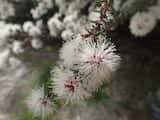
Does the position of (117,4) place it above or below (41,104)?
above

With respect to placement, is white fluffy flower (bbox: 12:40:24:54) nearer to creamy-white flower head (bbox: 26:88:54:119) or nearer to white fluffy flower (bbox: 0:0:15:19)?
white fluffy flower (bbox: 0:0:15:19)

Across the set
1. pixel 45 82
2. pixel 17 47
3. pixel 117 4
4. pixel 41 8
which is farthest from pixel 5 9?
pixel 45 82

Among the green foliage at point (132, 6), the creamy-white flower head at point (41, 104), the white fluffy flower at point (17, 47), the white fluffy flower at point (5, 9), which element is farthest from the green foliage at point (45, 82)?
the white fluffy flower at point (5, 9)

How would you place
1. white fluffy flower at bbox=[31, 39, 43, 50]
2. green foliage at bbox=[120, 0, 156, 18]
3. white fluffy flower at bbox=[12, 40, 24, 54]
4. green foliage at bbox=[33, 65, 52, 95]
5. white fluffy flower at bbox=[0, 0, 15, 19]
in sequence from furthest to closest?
1. white fluffy flower at bbox=[0, 0, 15, 19]
2. white fluffy flower at bbox=[31, 39, 43, 50]
3. white fluffy flower at bbox=[12, 40, 24, 54]
4. green foliage at bbox=[120, 0, 156, 18]
5. green foliage at bbox=[33, 65, 52, 95]

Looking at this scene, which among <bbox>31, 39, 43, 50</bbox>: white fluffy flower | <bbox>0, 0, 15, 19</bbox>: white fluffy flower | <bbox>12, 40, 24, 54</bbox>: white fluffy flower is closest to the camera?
<bbox>12, 40, 24, 54</bbox>: white fluffy flower

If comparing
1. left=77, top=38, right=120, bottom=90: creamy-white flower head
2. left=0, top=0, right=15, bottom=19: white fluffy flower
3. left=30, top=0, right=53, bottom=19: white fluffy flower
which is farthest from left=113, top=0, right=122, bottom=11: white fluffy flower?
left=77, top=38, right=120, bottom=90: creamy-white flower head

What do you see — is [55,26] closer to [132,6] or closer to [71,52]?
[132,6]

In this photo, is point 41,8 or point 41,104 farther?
point 41,8
